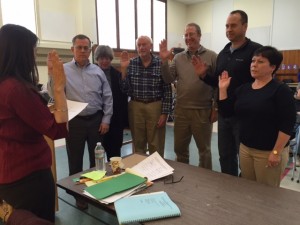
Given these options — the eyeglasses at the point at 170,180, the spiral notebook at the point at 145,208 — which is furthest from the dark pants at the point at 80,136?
the spiral notebook at the point at 145,208

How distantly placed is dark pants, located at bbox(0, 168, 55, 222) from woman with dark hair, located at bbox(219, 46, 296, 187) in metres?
1.18

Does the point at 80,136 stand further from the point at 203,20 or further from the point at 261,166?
the point at 203,20

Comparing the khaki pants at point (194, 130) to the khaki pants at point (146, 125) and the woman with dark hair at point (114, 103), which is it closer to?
the khaki pants at point (146, 125)

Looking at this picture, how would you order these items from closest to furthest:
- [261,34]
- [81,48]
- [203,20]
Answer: [81,48], [261,34], [203,20]

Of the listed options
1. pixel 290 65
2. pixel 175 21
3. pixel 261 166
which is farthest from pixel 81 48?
pixel 175 21

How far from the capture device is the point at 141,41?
7.85 ft

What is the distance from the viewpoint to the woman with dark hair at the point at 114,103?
2.48 m

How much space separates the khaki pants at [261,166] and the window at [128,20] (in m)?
5.50

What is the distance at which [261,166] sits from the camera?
160cm

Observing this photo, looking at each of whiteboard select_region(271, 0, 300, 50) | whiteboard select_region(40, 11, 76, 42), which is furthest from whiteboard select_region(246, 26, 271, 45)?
whiteboard select_region(40, 11, 76, 42)

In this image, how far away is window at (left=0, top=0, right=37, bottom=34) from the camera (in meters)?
4.51

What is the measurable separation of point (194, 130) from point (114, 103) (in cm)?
82

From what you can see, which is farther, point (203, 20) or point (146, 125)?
point (203, 20)

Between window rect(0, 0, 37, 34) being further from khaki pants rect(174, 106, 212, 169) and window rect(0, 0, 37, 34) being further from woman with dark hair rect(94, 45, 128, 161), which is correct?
khaki pants rect(174, 106, 212, 169)
